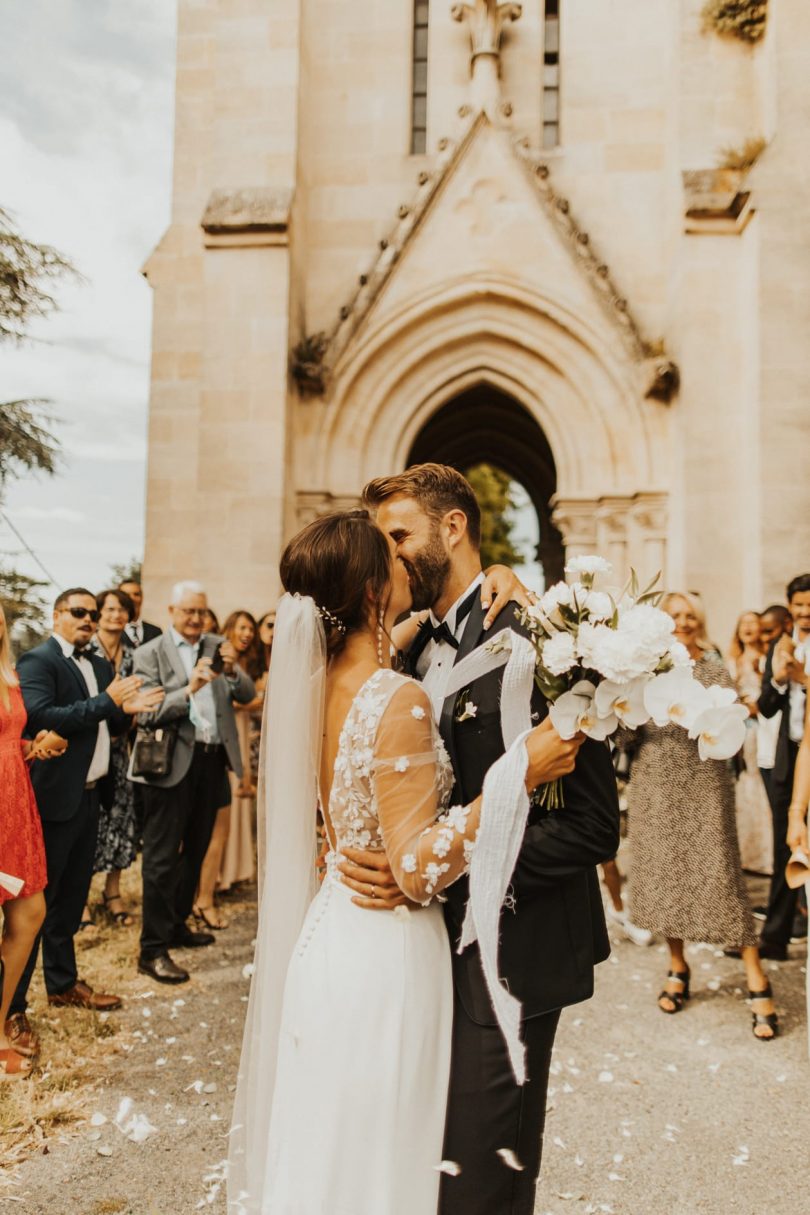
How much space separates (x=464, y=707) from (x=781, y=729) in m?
4.31

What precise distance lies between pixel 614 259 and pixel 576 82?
2.04 meters

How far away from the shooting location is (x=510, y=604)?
2283 mm

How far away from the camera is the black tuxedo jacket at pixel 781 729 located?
577cm

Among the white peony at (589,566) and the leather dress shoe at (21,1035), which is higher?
the white peony at (589,566)

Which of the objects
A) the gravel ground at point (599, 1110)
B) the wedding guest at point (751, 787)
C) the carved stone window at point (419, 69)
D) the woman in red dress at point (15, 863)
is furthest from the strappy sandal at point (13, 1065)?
the carved stone window at point (419, 69)

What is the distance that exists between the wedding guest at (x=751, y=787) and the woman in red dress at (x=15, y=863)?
4.97 metres

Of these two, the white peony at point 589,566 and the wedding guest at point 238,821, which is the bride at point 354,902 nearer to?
the white peony at point 589,566

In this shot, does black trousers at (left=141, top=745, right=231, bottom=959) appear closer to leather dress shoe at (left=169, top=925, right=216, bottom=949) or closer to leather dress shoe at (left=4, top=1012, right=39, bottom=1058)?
leather dress shoe at (left=169, top=925, right=216, bottom=949)

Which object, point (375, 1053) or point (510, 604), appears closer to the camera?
point (375, 1053)

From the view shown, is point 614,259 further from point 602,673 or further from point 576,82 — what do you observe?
point 602,673

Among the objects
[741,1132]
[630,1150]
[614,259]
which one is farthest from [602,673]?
[614,259]

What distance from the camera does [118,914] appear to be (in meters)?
6.54

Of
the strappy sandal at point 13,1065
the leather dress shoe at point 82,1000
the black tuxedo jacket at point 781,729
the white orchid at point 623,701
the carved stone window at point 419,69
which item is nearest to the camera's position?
the white orchid at point 623,701

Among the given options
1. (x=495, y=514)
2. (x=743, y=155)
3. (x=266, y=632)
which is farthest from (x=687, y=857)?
(x=495, y=514)
